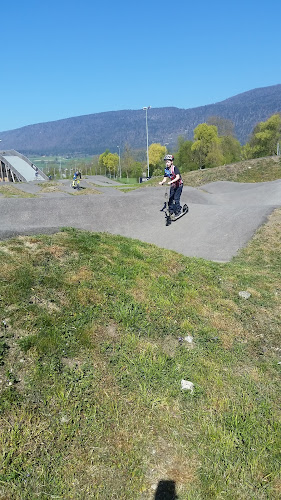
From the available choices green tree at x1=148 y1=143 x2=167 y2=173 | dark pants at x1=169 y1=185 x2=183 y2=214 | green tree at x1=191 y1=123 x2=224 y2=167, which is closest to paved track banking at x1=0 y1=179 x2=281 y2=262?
dark pants at x1=169 y1=185 x2=183 y2=214

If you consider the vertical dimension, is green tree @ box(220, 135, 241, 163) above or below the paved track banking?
above

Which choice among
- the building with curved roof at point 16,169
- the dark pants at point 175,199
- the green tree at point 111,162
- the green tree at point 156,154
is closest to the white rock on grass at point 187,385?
the dark pants at point 175,199

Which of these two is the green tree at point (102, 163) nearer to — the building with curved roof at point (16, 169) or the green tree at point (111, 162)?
the green tree at point (111, 162)

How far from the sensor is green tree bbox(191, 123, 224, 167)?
89188mm

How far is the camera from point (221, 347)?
25.5 feet

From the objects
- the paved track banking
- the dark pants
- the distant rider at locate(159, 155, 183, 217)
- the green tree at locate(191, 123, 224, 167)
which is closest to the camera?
the distant rider at locate(159, 155, 183, 217)

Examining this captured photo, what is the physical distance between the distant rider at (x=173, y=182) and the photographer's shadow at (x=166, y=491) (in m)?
12.0

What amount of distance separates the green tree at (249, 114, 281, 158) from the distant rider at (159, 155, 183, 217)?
83479 millimetres

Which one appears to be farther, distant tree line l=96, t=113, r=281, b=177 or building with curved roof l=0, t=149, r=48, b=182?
building with curved roof l=0, t=149, r=48, b=182

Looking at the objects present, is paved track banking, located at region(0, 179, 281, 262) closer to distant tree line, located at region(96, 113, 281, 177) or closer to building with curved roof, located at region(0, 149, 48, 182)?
distant tree line, located at region(96, 113, 281, 177)

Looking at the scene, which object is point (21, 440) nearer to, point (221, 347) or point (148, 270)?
point (221, 347)

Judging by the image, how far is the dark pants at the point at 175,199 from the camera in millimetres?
17562

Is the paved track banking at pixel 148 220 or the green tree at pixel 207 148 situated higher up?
the green tree at pixel 207 148

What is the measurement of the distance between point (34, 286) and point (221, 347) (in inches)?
173
